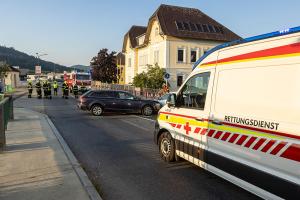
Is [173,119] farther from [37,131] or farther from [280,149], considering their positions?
[37,131]

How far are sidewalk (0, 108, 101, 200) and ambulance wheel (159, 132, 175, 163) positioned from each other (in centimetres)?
188

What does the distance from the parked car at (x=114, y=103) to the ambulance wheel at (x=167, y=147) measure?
9.81 metres

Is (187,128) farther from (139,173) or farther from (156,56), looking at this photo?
(156,56)

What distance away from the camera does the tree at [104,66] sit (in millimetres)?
55531

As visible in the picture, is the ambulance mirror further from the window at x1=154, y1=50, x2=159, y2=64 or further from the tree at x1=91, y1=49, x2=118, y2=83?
the tree at x1=91, y1=49, x2=118, y2=83

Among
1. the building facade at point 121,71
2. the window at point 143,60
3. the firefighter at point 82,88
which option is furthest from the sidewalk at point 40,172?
the building facade at point 121,71

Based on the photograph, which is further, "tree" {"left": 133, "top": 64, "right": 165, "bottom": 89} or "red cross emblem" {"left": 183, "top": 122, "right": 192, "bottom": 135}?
"tree" {"left": 133, "top": 64, "right": 165, "bottom": 89}

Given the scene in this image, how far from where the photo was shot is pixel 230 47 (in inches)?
200

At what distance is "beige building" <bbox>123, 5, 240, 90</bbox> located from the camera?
126 ft

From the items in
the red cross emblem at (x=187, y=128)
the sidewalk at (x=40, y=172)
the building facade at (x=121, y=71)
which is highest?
the building facade at (x=121, y=71)

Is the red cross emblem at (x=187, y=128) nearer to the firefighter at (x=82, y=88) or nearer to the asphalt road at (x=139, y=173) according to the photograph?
the asphalt road at (x=139, y=173)

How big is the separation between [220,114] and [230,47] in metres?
1.07

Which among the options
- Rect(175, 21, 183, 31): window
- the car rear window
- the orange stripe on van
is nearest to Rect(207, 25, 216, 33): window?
Rect(175, 21, 183, 31): window

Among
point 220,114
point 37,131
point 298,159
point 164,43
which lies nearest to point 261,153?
point 298,159
